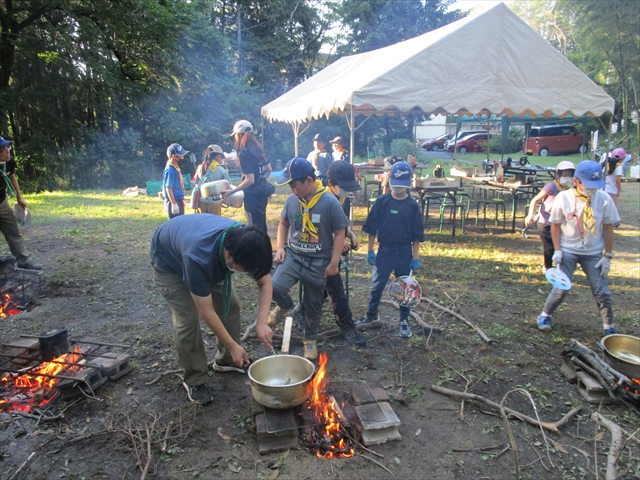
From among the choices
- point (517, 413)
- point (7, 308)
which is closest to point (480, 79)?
point (517, 413)

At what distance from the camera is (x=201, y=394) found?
11.3 ft

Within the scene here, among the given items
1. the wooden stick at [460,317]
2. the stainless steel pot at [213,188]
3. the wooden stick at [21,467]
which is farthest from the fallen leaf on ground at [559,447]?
the stainless steel pot at [213,188]

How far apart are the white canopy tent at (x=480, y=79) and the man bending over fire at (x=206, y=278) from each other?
4879 mm

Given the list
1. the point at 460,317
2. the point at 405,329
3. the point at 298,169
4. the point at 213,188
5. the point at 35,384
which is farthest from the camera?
the point at 213,188

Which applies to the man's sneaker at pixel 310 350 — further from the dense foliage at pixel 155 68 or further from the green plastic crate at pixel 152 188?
the dense foliage at pixel 155 68

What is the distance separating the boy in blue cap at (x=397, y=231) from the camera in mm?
4461

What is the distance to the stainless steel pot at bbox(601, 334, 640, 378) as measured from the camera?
11.8 ft

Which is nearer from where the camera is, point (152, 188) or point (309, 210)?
point (309, 210)

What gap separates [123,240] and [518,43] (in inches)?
332

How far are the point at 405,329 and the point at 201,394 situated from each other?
7.35 ft

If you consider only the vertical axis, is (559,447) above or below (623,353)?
below

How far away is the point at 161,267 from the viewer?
10.6 ft

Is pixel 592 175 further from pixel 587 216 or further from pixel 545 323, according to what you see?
pixel 545 323

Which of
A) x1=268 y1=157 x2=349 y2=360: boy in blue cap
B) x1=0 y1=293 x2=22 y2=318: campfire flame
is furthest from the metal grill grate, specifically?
x1=0 y1=293 x2=22 y2=318: campfire flame
